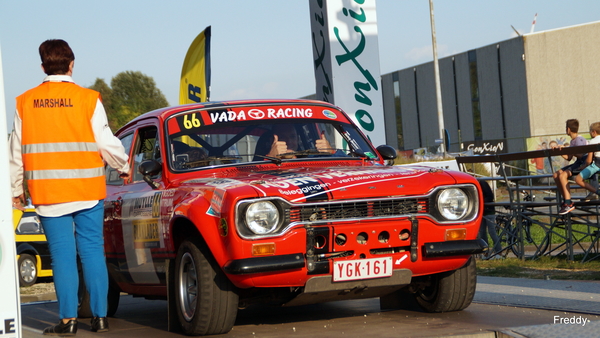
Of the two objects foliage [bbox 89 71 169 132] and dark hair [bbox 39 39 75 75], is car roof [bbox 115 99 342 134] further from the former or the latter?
foliage [bbox 89 71 169 132]

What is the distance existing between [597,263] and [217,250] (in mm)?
6132

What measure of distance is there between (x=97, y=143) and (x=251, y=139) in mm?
1345

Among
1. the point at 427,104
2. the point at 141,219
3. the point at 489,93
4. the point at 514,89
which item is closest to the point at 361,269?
the point at 141,219

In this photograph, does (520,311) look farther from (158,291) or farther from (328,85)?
(328,85)

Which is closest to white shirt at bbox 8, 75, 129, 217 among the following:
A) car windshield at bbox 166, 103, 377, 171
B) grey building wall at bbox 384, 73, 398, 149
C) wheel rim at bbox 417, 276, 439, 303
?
car windshield at bbox 166, 103, 377, 171

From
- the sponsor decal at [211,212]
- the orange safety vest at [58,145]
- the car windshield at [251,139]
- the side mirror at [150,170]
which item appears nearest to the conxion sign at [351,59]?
the car windshield at [251,139]

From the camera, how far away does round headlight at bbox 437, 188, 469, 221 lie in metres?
5.58

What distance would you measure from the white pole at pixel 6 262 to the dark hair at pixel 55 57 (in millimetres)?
1728

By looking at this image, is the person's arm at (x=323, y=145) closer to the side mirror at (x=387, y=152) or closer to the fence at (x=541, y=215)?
the side mirror at (x=387, y=152)

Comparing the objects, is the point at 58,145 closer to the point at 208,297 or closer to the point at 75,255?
the point at 75,255

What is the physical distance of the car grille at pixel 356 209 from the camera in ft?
17.1

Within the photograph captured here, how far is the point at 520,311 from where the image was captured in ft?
20.1

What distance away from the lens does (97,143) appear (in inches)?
224

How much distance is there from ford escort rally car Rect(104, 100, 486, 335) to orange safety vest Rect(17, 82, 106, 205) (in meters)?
0.66
